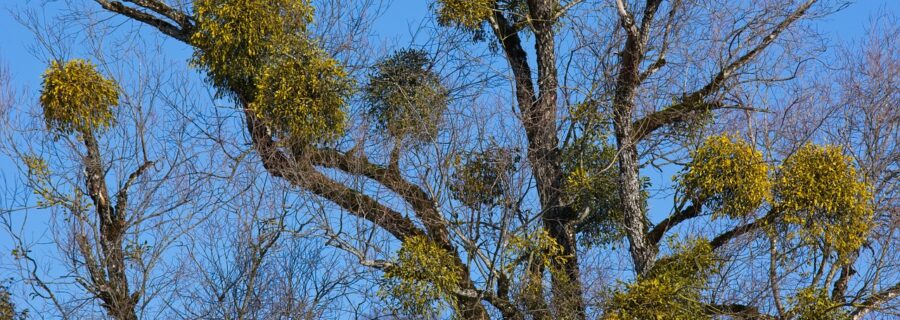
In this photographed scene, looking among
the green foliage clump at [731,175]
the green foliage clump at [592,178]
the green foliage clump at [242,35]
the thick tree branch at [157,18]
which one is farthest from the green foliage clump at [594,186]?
the thick tree branch at [157,18]

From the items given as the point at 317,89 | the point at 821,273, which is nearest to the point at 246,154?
the point at 317,89

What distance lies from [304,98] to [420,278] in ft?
7.64

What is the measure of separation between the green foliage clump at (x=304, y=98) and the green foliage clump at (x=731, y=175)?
345 cm

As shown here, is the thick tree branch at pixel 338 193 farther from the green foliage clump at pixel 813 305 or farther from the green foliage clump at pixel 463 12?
the green foliage clump at pixel 813 305

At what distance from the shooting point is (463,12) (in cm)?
1677

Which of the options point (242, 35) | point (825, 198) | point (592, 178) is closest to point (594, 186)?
point (592, 178)

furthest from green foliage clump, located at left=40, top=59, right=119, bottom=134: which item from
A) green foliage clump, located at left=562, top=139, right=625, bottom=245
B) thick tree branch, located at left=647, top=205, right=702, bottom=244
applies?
thick tree branch, located at left=647, top=205, right=702, bottom=244

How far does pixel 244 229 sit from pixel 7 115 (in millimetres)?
2305

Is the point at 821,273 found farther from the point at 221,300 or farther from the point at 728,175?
the point at 221,300

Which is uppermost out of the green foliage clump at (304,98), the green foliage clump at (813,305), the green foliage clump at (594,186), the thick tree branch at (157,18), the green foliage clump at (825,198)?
the thick tree branch at (157,18)

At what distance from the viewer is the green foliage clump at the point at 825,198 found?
15227 mm

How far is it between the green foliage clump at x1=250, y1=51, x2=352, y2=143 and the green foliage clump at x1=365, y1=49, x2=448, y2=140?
Result: 41 centimetres

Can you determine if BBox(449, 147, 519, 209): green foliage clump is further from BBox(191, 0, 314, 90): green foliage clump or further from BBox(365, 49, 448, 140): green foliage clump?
BBox(191, 0, 314, 90): green foliage clump

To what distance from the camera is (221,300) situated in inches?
603
